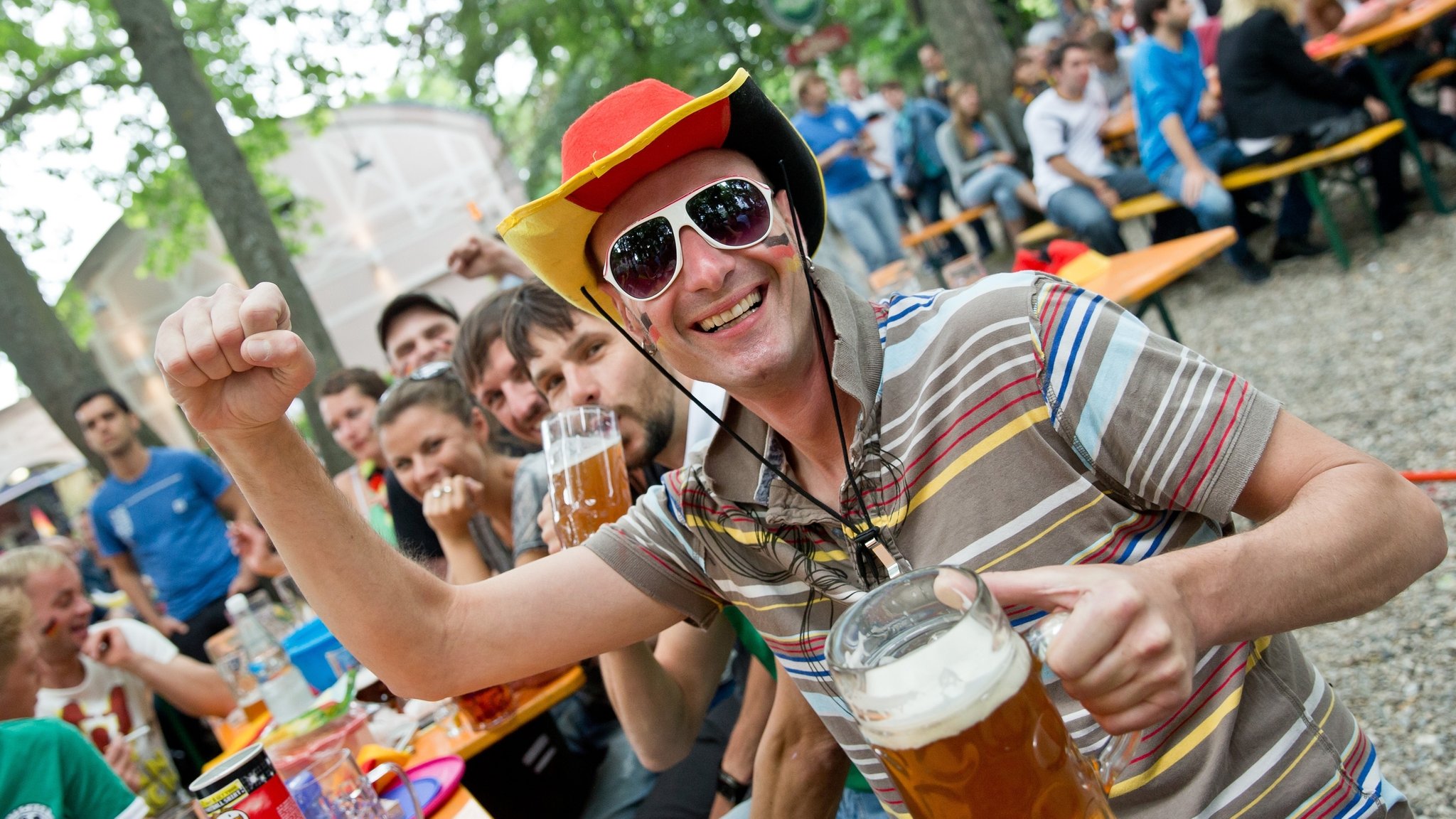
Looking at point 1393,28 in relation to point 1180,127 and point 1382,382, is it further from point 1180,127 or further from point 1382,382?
point 1382,382

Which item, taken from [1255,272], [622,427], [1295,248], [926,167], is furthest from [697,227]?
[926,167]

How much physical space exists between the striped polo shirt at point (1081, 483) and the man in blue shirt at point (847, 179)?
7266 millimetres

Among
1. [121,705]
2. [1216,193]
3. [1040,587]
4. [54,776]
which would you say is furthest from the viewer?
[1216,193]

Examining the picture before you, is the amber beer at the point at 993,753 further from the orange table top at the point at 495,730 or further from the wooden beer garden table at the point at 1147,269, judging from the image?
the wooden beer garden table at the point at 1147,269

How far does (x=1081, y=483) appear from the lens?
4.32ft

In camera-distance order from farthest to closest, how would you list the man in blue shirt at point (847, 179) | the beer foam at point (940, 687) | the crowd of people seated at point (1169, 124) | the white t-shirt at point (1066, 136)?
the man in blue shirt at point (847, 179), the white t-shirt at point (1066, 136), the crowd of people seated at point (1169, 124), the beer foam at point (940, 687)

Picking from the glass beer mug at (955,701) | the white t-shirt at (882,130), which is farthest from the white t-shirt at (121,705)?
the white t-shirt at (882,130)

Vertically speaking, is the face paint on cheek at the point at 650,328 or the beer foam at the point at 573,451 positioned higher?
the face paint on cheek at the point at 650,328

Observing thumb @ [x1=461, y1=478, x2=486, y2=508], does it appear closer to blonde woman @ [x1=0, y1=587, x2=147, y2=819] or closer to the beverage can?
blonde woman @ [x1=0, y1=587, x2=147, y2=819]

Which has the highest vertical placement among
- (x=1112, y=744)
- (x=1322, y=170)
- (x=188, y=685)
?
(x=1112, y=744)

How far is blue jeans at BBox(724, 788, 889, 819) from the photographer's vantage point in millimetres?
2012

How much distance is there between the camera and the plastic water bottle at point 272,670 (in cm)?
340

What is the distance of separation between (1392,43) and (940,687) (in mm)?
6894

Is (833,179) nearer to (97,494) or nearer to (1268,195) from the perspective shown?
(1268,195)
